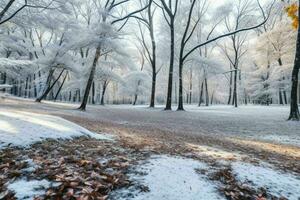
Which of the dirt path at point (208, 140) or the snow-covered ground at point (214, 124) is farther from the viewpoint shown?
the snow-covered ground at point (214, 124)

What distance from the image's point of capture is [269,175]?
13.9 ft

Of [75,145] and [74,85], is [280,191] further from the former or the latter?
[74,85]

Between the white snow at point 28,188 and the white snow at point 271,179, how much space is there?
2.80 m

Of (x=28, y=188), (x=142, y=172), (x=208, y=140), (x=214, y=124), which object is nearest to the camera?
(x=28, y=188)

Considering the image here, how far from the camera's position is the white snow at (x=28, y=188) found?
10.1 ft

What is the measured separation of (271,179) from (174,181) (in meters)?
1.57

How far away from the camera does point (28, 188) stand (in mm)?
3246

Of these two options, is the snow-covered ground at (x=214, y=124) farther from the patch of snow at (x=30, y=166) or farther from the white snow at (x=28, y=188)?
the white snow at (x=28, y=188)

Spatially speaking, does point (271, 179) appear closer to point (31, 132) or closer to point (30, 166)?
point (30, 166)

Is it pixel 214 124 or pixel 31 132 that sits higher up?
pixel 31 132

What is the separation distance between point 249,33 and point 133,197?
38164mm

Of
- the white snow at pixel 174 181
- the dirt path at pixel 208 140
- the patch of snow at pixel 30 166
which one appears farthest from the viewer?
the dirt path at pixel 208 140

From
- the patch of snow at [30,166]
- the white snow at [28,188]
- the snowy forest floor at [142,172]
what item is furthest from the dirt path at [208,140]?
the white snow at [28,188]

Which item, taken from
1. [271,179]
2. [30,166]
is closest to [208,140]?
[271,179]
